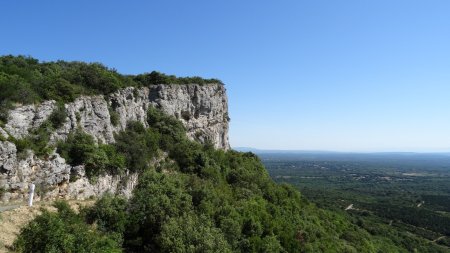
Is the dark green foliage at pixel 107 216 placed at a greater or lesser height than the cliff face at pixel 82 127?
lesser

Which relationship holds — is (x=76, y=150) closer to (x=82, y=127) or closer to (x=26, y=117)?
(x=82, y=127)

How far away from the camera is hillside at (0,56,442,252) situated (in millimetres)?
19047

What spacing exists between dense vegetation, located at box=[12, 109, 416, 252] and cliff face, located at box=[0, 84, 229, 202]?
1.16 m

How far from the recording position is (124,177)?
85.9 feet

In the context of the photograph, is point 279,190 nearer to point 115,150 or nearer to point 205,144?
point 205,144

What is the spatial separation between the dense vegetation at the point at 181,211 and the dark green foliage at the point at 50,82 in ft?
12.4

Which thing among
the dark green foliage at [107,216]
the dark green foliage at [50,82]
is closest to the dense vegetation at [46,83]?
the dark green foliage at [50,82]

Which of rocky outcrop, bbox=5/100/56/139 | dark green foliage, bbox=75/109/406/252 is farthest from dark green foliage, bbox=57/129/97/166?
dark green foliage, bbox=75/109/406/252

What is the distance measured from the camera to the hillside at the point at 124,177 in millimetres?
19047

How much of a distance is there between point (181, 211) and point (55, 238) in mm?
10715

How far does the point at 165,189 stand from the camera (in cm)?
2527

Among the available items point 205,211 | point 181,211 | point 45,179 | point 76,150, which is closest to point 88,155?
point 76,150

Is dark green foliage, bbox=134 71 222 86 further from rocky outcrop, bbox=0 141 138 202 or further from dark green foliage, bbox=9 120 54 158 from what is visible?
rocky outcrop, bbox=0 141 138 202

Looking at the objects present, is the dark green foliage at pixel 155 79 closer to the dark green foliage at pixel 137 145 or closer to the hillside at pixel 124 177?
the hillside at pixel 124 177
